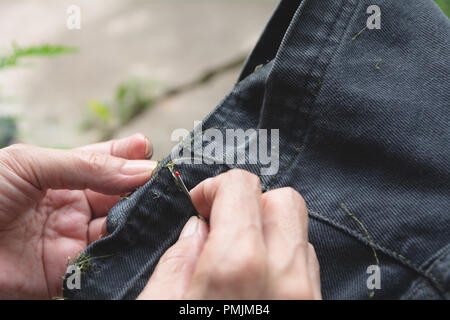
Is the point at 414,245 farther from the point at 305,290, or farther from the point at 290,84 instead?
the point at 290,84

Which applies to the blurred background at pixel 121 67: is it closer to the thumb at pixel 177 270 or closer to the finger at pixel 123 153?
the finger at pixel 123 153

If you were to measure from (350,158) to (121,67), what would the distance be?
2.53 meters

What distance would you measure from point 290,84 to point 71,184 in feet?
2.23

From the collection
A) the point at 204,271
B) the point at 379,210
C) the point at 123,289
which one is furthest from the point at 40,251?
the point at 379,210

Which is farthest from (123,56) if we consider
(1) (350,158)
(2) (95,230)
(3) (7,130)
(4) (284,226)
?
(4) (284,226)

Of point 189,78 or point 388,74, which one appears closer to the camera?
point 388,74

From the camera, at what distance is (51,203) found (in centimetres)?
122

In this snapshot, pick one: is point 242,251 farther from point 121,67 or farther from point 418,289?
point 121,67

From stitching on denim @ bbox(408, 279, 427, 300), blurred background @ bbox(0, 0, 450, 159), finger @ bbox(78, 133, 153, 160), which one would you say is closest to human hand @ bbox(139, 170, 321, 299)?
stitching on denim @ bbox(408, 279, 427, 300)

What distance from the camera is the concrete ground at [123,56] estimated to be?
2664mm

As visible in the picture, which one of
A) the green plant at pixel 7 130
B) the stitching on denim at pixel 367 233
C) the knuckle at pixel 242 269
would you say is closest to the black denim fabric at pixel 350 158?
the stitching on denim at pixel 367 233

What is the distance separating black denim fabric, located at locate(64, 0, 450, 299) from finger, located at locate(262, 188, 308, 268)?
12cm

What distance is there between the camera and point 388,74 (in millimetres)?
901

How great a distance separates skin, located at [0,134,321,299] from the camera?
0.64m
